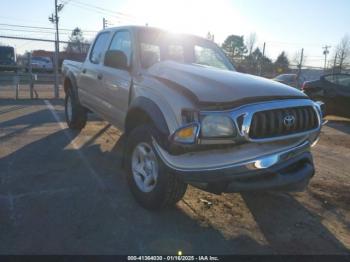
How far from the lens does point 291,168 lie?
3408mm

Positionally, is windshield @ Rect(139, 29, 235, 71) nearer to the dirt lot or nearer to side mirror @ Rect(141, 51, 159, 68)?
side mirror @ Rect(141, 51, 159, 68)

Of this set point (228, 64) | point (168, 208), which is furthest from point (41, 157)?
point (228, 64)

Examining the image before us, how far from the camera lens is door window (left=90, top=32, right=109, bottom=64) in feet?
19.7

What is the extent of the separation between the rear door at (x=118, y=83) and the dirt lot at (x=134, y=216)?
0.82 meters

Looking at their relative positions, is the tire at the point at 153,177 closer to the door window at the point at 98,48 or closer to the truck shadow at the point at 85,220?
the truck shadow at the point at 85,220

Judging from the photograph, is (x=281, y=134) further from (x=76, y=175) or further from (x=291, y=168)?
(x=76, y=175)

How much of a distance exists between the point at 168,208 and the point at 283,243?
3.90 ft

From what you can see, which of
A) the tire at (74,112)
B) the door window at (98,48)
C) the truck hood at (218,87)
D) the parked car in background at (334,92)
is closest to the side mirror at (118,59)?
the truck hood at (218,87)

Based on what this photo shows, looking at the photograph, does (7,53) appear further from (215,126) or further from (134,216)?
(215,126)

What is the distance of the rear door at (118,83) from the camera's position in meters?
4.72

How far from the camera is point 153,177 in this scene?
3.77 m

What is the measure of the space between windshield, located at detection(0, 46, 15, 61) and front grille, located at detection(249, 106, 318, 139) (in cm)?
3069

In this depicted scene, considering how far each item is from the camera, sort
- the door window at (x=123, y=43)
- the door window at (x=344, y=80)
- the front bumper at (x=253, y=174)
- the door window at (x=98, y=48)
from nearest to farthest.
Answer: the front bumper at (x=253, y=174) → the door window at (x=123, y=43) → the door window at (x=98, y=48) → the door window at (x=344, y=80)

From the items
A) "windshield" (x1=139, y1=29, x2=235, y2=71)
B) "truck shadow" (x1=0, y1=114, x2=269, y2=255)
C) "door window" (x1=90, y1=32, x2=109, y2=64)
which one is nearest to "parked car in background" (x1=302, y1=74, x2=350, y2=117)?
"windshield" (x1=139, y1=29, x2=235, y2=71)
